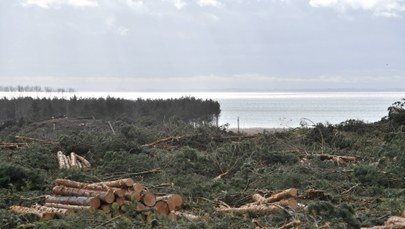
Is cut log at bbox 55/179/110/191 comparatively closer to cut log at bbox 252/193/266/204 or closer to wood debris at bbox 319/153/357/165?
cut log at bbox 252/193/266/204

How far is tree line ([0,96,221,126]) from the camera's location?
47.9m

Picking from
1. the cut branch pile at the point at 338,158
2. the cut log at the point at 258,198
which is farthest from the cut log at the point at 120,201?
the cut branch pile at the point at 338,158

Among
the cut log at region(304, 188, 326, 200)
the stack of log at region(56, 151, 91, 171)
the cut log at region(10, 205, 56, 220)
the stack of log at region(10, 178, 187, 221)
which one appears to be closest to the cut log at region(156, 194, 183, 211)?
the stack of log at region(10, 178, 187, 221)

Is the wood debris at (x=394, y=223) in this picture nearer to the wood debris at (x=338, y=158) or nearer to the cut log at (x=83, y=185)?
the cut log at (x=83, y=185)

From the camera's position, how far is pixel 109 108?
160 feet

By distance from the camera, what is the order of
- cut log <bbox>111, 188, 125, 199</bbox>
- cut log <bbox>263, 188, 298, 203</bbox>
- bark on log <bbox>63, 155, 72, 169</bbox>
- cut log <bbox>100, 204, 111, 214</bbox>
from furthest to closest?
bark on log <bbox>63, 155, 72, 169</bbox> → cut log <bbox>263, 188, 298, 203</bbox> → cut log <bbox>111, 188, 125, 199</bbox> → cut log <bbox>100, 204, 111, 214</bbox>

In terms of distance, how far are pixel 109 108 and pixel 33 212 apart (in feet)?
131

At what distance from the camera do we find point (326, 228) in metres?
7.54

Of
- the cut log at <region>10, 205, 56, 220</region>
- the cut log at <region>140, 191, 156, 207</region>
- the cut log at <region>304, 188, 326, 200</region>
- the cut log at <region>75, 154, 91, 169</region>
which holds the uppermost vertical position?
the cut log at <region>140, 191, 156, 207</region>

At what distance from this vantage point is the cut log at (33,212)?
353 inches

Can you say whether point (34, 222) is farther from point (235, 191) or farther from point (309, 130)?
point (309, 130)

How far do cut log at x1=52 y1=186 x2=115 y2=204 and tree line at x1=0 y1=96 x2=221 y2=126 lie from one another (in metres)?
36.5

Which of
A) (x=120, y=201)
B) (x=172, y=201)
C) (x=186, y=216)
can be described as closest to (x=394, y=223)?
(x=186, y=216)

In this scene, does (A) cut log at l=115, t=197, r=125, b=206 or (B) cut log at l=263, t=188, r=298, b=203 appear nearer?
(A) cut log at l=115, t=197, r=125, b=206
